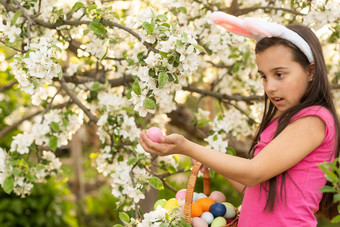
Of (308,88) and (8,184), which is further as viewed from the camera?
(8,184)

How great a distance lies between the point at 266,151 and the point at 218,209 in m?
0.39

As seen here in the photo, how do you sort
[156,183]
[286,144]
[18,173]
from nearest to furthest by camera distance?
[286,144] → [156,183] → [18,173]

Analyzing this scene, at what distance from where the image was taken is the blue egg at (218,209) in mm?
1907

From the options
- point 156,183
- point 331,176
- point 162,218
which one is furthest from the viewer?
point 156,183

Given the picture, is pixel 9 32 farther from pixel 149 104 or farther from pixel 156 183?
pixel 156 183

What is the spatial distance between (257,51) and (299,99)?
24cm

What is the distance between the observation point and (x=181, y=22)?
9.37 ft

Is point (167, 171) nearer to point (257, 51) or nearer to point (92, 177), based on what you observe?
point (257, 51)

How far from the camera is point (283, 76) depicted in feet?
5.70

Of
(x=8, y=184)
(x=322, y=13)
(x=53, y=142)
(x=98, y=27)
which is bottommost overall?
(x=8, y=184)

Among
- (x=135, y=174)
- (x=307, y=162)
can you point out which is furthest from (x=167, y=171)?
(x=307, y=162)

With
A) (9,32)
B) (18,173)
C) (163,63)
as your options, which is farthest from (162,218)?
(9,32)

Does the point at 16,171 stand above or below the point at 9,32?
below

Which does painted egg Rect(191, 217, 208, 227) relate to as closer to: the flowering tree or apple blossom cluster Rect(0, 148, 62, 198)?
the flowering tree
